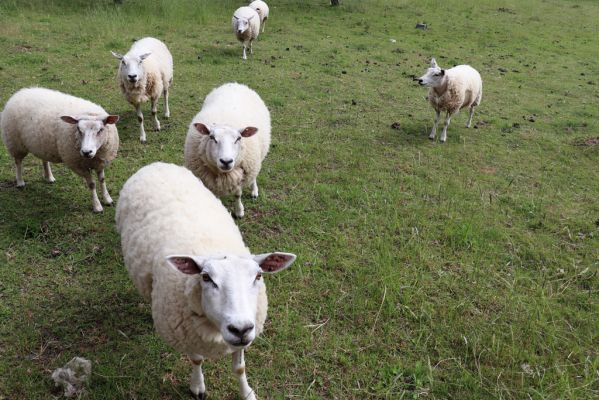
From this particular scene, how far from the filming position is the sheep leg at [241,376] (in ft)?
10.1

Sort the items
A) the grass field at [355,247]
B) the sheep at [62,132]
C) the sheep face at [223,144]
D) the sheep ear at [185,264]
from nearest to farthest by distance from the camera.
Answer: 1. the sheep ear at [185,264]
2. the grass field at [355,247]
3. the sheep face at [223,144]
4. the sheep at [62,132]

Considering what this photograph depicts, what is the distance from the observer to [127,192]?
3.85 m

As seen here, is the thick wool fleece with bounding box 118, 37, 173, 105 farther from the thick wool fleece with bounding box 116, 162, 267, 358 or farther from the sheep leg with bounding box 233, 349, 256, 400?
the sheep leg with bounding box 233, 349, 256, 400

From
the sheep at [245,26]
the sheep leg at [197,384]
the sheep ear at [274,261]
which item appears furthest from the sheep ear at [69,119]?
the sheep at [245,26]

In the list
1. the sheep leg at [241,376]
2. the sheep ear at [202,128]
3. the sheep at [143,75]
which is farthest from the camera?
the sheep at [143,75]

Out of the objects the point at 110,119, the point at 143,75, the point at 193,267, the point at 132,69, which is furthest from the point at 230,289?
the point at 143,75

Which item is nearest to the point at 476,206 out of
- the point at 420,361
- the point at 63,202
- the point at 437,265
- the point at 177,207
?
the point at 437,265

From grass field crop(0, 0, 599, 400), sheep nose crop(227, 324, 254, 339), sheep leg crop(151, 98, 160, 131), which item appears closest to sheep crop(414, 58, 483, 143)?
grass field crop(0, 0, 599, 400)

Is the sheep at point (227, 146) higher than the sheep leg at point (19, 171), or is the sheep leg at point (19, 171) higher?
the sheep at point (227, 146)

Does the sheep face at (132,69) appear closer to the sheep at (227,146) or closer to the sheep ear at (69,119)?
the sheep at (227,146)

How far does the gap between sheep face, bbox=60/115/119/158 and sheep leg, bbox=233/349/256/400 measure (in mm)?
3129

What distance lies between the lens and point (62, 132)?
5.10 metres

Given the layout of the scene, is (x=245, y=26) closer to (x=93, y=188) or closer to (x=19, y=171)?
(x=19, y=171)

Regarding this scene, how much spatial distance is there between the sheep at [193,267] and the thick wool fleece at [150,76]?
3588 mm
